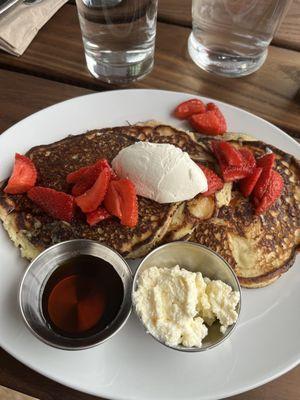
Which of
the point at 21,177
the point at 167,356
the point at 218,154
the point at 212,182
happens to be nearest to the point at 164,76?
the point at 218,154

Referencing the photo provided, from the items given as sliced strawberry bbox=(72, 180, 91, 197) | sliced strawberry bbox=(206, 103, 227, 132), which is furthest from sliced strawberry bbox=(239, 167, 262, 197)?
sliced strawberry bbox=(72, 180, 91, 197)

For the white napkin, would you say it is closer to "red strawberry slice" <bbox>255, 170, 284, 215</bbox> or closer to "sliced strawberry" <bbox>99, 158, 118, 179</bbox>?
"sliced strawberry" <bbox>99, 158, 118, 179</bbox>

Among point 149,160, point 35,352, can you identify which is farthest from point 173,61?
point 35,352

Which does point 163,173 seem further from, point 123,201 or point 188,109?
point 188,109

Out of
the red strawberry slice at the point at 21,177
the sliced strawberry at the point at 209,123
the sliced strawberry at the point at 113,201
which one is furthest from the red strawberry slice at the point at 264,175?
the red strawberry slice at the point at 21,177

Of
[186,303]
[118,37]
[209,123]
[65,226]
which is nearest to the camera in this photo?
[186,303]

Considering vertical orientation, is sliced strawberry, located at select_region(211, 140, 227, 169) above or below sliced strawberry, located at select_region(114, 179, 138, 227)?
above

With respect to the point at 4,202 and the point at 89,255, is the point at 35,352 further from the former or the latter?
the point at 4,202
